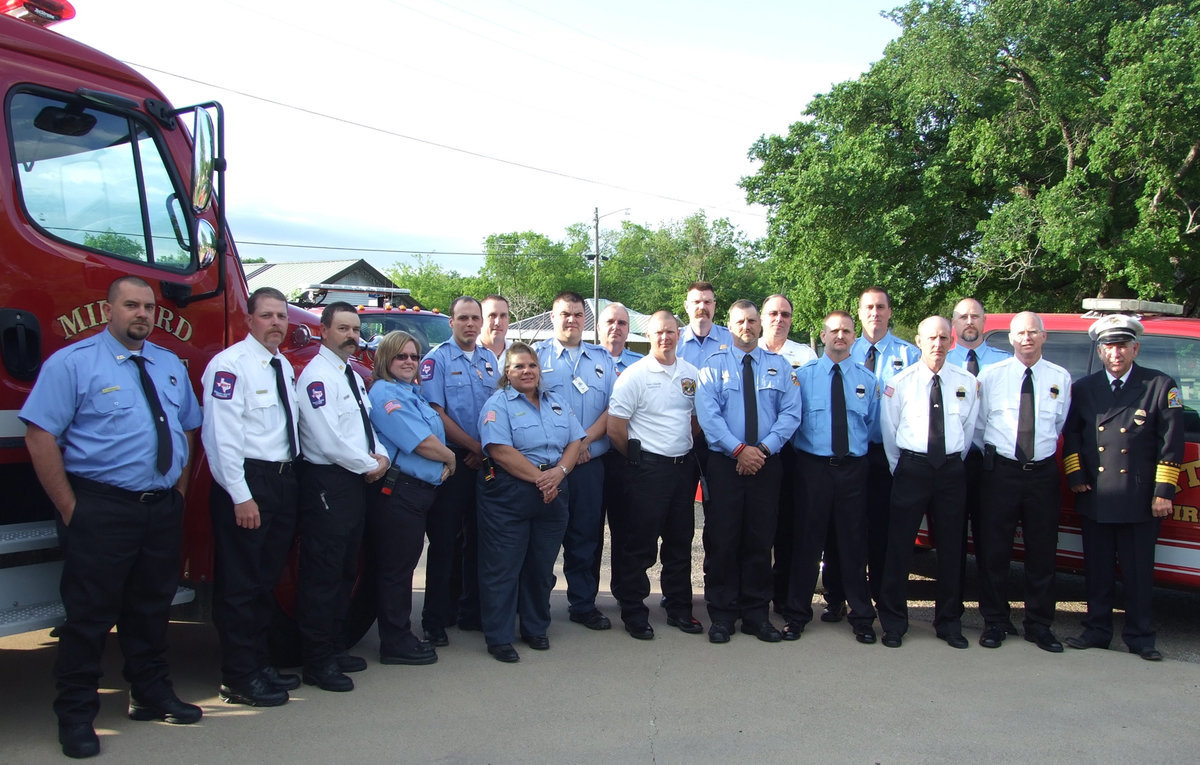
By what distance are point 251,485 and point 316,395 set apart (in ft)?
1.82

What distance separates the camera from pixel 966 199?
71.3 feet

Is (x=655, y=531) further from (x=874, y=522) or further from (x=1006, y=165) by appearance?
(x=1006, y=165)

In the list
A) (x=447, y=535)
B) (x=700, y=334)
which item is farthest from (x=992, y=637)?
(x=447, y=535)

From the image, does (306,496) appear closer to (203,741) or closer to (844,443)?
(203,741)

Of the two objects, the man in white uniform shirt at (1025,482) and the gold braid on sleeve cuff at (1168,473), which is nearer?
the gold braid on sleeve cuff at (1168,473)

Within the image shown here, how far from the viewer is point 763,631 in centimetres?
529

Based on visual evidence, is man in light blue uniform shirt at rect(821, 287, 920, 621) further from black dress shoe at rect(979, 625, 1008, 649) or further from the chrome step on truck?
the chrome step on truck

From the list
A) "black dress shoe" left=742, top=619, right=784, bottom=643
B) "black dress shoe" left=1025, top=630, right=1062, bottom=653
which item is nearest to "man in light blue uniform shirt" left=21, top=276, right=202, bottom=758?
"black dress shoe" left=742, top=619, right=784, bottom=643

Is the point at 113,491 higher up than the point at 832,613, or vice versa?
the point at 113,491

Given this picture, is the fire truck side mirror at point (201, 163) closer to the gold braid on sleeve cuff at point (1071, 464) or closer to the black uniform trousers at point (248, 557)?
the black uniform trousers at point (248, 557)

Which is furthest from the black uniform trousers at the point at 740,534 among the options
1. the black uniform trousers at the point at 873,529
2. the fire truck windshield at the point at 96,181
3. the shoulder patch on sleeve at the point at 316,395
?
the fire truck windshield at the point at 96,181

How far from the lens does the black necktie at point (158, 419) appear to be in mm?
3666

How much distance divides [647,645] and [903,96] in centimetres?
2081

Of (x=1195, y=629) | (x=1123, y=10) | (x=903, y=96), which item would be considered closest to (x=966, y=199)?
(x=903, y=96)
